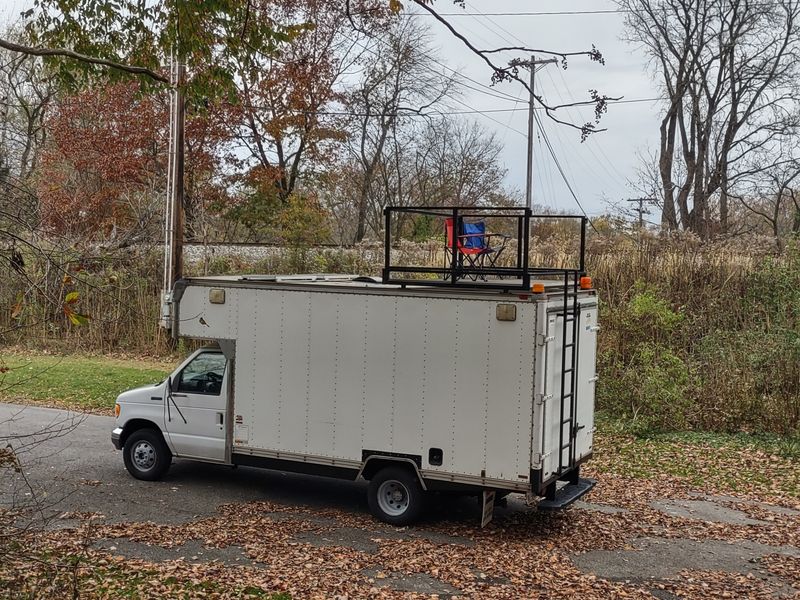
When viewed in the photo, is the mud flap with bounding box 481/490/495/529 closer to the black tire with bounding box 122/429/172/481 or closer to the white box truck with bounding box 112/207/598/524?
the white box truck with bounding box 112/207/598/524

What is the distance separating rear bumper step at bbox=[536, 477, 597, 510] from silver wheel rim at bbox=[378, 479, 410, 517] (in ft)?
5.03

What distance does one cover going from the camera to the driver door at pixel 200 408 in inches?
422

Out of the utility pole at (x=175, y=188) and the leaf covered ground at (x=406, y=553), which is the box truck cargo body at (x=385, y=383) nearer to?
the leaf covered ground at (x=406, y=553)

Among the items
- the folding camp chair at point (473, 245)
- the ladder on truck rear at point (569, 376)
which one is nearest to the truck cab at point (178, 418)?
the folding camp chair at point (473, 245)

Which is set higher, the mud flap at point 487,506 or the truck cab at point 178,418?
the truck cab at point 178,418

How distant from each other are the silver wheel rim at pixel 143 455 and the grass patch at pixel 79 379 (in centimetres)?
639

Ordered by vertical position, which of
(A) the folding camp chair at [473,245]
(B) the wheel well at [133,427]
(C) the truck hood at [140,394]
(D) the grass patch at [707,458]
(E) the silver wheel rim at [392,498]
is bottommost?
(D) the grass patch at [707,458]

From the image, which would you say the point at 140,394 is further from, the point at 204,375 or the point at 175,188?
Result: the point at 175,188

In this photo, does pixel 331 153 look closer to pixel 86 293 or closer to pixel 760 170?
pixel 86 293

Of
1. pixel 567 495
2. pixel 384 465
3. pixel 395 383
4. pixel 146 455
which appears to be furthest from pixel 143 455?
pixel 567 495

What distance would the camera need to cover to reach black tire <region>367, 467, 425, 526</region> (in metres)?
9.51

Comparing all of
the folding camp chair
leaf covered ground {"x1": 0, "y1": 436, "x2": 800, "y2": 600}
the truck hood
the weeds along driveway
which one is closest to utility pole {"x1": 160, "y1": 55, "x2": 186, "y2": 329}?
the truck hood

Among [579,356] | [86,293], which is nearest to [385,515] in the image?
[579,356]

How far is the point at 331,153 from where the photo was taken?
31984 millimetres
